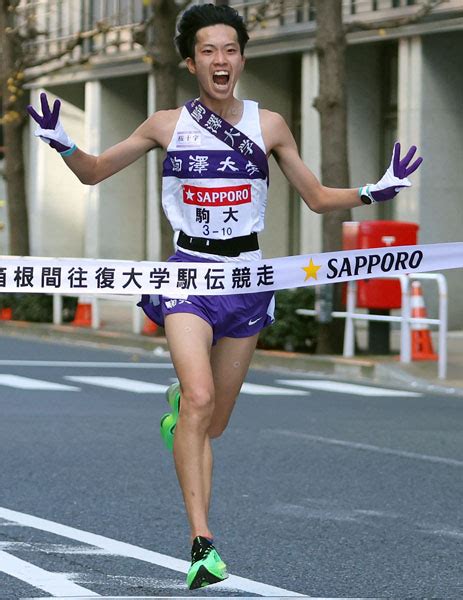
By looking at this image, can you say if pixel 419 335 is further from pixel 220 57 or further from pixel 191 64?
pixel 220 57

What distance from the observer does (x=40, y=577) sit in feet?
23.3

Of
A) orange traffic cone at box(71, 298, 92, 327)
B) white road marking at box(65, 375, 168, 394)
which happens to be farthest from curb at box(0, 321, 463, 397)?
white road marking at box(65, 375, 168, 394)

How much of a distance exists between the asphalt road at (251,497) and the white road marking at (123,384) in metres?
0.27

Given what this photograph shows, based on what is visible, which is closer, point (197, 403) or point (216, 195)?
point (197, 403)

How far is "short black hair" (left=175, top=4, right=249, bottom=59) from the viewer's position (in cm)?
648

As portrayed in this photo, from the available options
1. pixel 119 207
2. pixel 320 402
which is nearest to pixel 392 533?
pixel 320 402

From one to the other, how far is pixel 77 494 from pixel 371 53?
71.1 ft

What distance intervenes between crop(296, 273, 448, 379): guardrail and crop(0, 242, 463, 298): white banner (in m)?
10.6

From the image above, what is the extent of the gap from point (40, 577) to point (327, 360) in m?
13.4

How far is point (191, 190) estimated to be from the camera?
6500 mm

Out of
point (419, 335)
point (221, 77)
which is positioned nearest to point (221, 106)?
point (221, 77)

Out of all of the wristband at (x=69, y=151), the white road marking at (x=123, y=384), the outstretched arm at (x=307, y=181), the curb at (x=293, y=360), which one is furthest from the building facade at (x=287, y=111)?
the wristband at (x=69, y=151)

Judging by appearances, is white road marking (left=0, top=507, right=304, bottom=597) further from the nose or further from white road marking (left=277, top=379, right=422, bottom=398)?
white road marking (left=277, top=379, right=422, bottom=398)

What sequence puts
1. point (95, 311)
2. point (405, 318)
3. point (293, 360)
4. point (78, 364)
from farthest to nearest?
point (95, 311)
point (293, 360)
point (78, 364)
point (405, 318)
